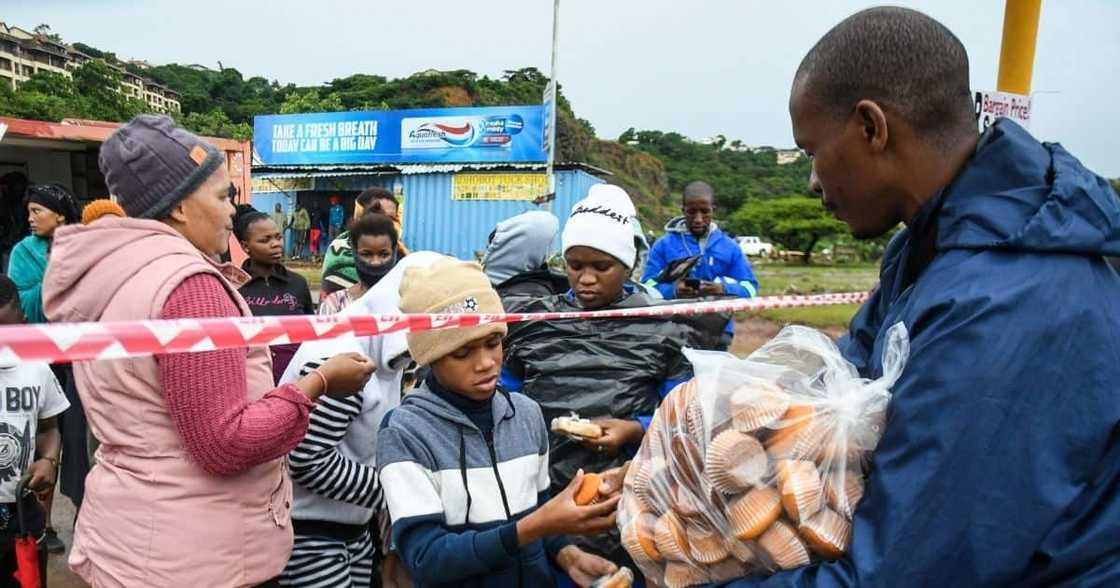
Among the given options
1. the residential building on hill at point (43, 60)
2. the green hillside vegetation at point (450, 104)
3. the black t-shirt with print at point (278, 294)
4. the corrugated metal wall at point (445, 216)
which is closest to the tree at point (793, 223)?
the green hillside vegetation at point (450, 104)

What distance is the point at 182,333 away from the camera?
4.81ft

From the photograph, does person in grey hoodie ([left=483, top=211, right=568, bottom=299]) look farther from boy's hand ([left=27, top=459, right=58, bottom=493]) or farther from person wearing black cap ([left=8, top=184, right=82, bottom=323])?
person wearing black cap ([left=8, top=184, right=82, bottom=323])

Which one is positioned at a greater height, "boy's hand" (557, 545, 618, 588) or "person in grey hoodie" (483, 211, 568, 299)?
"person in grey hoodie" (483, 211, 568, 299)

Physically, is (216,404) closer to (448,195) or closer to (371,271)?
(371,271)

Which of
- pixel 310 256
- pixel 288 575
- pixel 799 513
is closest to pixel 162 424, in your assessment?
pixel 288 575

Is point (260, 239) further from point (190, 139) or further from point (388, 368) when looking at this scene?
point (190, 139)

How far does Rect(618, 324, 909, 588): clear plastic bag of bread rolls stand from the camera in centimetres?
115

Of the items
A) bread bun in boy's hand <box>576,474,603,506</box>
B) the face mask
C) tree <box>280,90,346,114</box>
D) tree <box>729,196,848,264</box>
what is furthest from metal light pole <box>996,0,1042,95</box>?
tree <box>280,90,346,114</box>

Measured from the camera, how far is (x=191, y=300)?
168cm

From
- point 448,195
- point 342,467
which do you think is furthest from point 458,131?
point 342,467

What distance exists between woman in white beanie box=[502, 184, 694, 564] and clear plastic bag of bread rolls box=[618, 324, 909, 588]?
0.76m

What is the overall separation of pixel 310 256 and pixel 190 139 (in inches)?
901

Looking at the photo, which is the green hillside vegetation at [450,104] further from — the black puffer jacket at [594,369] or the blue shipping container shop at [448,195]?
the black puffer jacket at [594,369]

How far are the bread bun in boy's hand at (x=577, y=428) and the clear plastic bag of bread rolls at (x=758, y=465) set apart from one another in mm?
603
